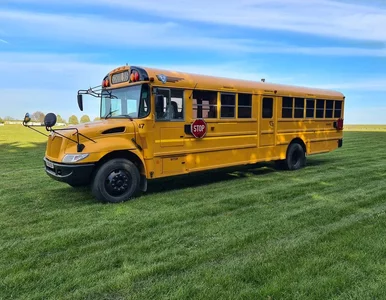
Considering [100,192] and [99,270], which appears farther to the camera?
[100,192]

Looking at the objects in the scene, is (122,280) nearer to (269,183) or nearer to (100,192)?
(100,192)

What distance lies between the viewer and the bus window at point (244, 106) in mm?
7828

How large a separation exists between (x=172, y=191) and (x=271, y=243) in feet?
10.5

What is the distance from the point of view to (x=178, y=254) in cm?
366

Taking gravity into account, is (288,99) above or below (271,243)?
above

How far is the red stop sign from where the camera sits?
6891 millimetres

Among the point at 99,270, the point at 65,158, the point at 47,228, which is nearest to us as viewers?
the point at 99,270

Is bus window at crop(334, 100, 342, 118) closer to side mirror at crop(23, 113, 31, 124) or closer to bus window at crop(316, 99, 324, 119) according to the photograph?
bus window at crop(316, 99, 324, 119)

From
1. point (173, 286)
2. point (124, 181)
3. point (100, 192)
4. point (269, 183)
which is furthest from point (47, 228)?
point (269, 183)

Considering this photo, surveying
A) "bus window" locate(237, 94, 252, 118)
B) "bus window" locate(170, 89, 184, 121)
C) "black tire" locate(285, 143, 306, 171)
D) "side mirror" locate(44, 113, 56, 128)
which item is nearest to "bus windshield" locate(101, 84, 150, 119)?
"bus window" locate(170, 89, 184, 121)

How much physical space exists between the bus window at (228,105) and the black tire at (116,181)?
249 cm

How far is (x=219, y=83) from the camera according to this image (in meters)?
7.34

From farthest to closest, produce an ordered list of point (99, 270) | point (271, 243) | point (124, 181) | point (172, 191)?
point (172, 191), point (124, 181), point (271, 243), point (99, 270)

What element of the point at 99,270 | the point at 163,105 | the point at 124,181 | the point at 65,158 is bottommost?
the point at 99,270
